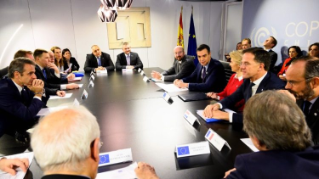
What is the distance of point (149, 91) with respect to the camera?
283 cm

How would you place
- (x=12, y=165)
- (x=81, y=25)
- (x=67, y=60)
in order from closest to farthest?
1. (x=12, y=165)
2. (x=67, y=60)
3. (x=81, y=25)

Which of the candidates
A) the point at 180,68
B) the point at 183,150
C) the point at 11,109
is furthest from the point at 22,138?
the point at 180,68

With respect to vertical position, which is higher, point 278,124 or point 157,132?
point 278,124

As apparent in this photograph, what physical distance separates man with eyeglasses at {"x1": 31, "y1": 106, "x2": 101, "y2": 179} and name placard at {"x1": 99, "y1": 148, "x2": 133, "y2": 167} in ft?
1.51

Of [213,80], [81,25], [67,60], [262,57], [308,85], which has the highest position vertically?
[81,25]

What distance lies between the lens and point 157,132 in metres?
1.59

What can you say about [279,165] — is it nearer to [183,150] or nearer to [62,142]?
[183,150]

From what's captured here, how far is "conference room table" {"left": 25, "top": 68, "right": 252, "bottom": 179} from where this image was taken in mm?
1146

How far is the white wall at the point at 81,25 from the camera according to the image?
605 centimetres

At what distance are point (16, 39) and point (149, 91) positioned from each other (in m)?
5.30

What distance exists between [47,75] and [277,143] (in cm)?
355

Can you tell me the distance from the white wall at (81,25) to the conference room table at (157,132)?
4255 mm

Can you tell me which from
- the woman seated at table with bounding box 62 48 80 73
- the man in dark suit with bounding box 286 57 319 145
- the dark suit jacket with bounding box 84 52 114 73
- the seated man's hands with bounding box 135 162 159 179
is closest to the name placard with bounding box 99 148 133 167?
Result: the seated man's hands with bounding box 135 162 159 179

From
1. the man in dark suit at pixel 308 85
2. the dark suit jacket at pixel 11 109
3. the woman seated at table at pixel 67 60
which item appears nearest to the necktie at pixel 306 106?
the man in dark suit at pixel 308 85
